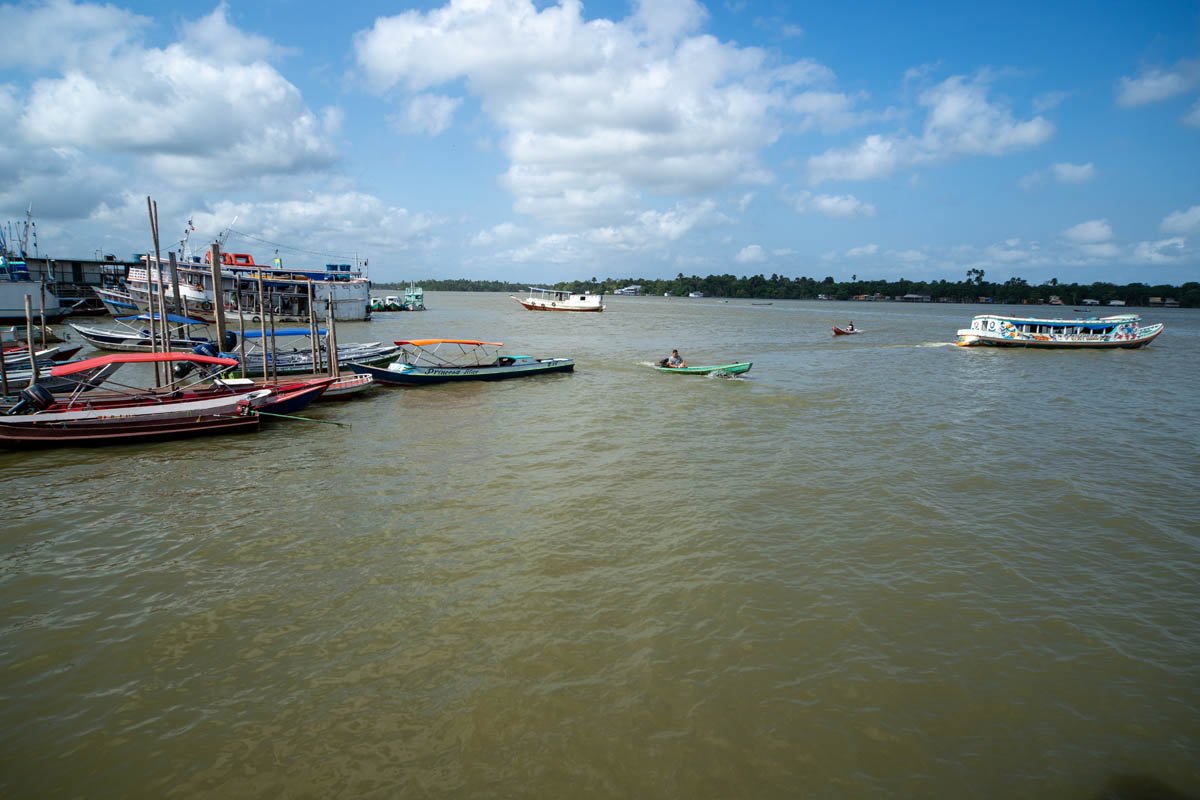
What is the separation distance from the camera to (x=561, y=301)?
8600 cm

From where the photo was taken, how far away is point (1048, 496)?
1244cm

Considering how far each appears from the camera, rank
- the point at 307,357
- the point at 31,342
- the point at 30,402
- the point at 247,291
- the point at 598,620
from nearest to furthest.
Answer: the point at 598,620 < the point at 30,402 < the point at 31,342 < the point at 307,357 < the point at 247,291

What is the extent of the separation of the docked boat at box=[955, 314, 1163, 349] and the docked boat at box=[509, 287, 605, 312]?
48052 millimetres

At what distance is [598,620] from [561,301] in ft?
264

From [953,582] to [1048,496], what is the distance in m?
5.69

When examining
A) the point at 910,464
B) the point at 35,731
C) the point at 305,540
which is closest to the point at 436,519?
the point at 305,540

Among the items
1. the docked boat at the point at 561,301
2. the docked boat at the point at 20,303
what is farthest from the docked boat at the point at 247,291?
the docked boat at the point at 561,301

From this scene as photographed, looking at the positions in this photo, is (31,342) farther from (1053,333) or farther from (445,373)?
(1053,333)

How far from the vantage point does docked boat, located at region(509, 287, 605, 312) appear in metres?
82.8

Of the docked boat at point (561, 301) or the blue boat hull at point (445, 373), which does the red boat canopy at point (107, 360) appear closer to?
the blue boat hull at point (445, 373)

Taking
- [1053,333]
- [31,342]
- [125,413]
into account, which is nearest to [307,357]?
[31,342]

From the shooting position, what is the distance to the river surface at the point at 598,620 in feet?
17.9

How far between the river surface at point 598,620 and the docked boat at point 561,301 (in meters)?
68.2

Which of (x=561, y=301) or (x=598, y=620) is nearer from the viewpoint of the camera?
(x=598, y=620)
